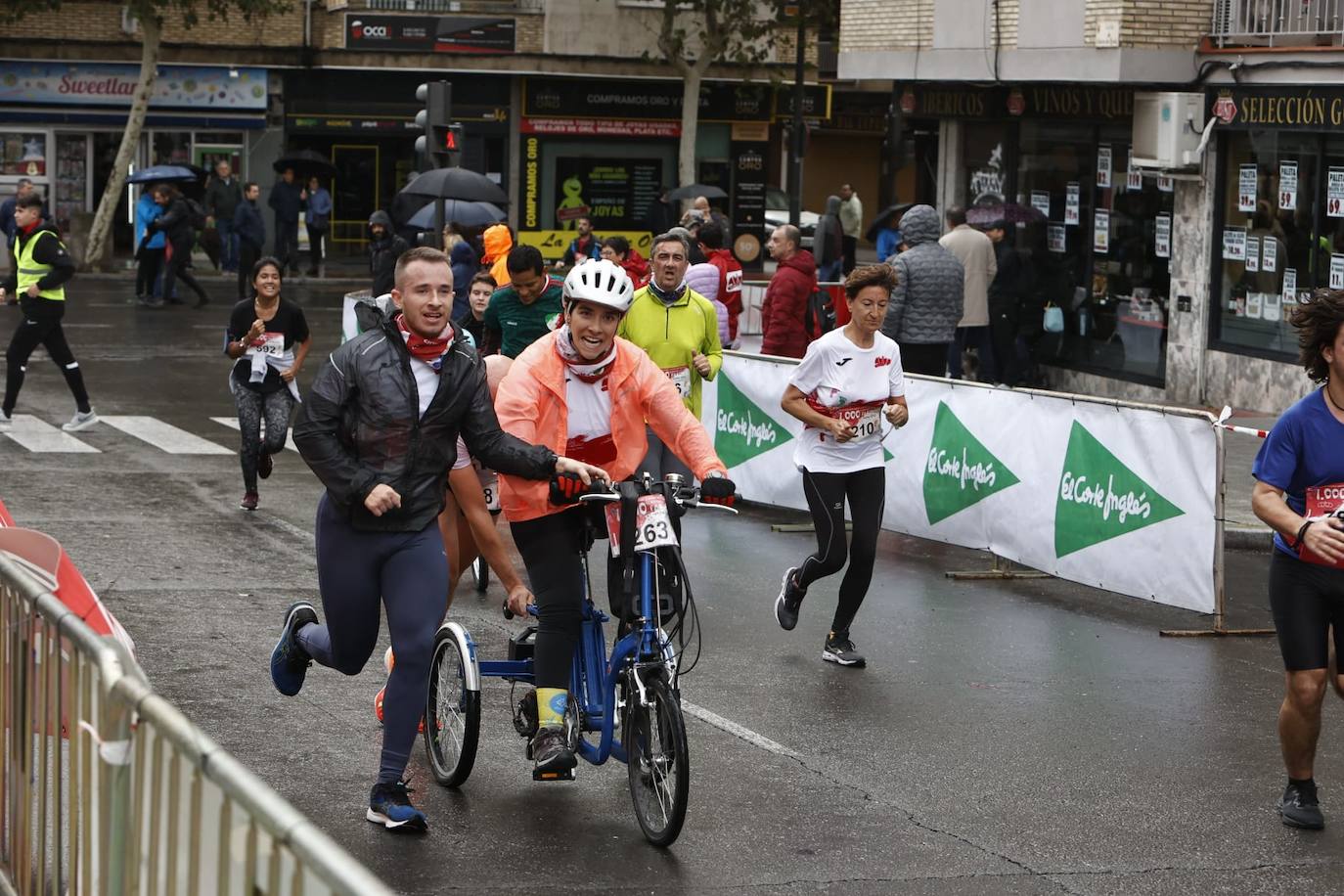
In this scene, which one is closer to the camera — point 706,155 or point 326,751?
point 326,751

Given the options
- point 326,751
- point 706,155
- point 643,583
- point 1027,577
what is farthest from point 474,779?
point 706,155

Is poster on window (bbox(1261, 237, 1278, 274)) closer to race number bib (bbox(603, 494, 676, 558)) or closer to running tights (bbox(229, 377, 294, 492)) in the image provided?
running tights (bbox(229, 377, 294, 492))

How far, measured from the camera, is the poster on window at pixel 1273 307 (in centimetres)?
1833

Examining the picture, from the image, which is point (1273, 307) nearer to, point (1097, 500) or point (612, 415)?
point (1097, 500)

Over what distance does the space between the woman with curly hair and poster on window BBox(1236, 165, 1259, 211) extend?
41.0 ft

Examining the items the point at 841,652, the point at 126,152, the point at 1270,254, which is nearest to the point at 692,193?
the point at 126,152

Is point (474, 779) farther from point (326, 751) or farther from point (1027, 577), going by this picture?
point (1027, 577)

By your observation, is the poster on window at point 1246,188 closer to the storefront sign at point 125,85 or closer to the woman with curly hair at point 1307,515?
the woman with curly hair at point 1307,515

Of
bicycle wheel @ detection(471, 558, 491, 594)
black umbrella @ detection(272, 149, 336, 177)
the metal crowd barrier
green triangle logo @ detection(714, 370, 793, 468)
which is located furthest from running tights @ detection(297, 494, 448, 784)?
black umbrella @ detection(272, 149, 336, 177)

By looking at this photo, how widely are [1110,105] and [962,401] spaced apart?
30.1 feet

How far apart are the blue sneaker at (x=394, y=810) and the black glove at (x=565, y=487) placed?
101 centimetres

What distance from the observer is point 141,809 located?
11.9ft

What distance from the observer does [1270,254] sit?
18.4 meters

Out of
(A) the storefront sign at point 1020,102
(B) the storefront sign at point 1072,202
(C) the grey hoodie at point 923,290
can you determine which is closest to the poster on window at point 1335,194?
(A) the storefront sign at point 1020,102
